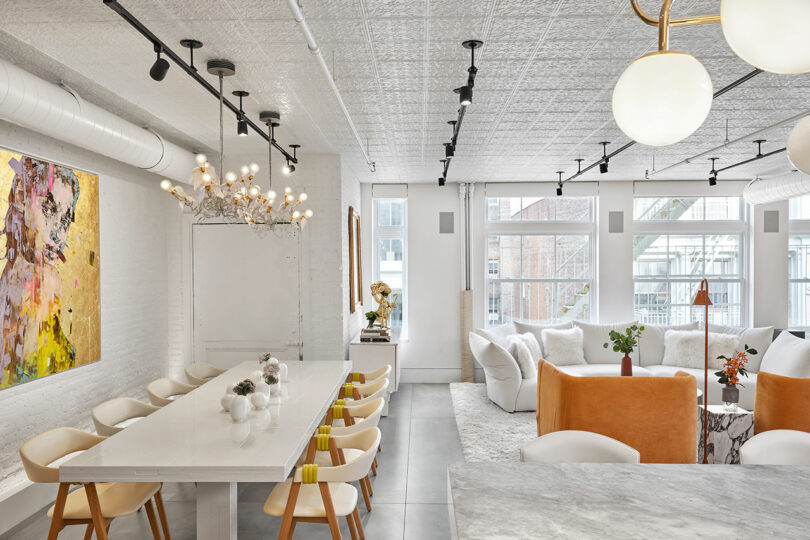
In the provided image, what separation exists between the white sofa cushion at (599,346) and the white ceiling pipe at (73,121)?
Answer: 581 centimetres

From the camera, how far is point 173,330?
645 centimetres

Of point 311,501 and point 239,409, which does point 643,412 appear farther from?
point 239,409

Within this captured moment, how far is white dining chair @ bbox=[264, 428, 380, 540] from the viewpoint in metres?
2.71

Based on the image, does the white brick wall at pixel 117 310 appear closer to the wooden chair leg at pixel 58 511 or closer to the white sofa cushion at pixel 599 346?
the wooden chair leg at pixel 58 511

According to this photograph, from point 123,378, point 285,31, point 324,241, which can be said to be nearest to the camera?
point 285,31

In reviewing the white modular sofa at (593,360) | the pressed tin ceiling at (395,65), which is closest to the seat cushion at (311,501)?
the pressed tin ceiling at (395,65)

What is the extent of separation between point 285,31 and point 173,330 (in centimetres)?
451

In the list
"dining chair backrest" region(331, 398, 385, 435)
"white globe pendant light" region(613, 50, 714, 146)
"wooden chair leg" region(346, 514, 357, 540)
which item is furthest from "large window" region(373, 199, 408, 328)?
"white globe pendant light" region(613, 50, 714, 146)

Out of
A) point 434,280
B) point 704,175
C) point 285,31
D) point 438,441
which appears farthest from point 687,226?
point 285,31

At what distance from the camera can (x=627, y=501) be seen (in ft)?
5.01

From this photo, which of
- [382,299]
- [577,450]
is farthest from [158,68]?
[382,299]

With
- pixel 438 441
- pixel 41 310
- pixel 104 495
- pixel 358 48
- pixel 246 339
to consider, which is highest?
pixel 358 48

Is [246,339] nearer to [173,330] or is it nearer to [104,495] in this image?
[173,330]

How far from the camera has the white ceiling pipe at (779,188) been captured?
628 centimetres
